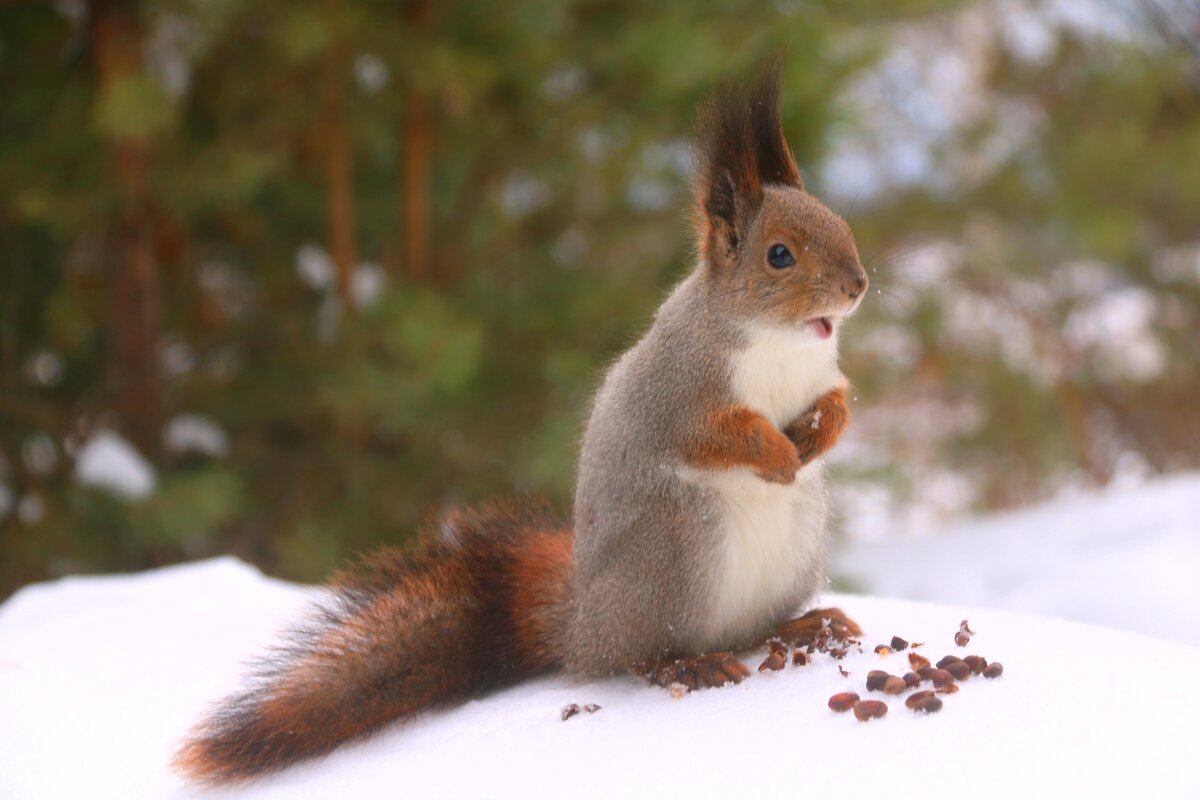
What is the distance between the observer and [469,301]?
12.9 feet

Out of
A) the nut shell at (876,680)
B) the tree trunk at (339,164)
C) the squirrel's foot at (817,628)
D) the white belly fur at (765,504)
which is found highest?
the tree trunk at (339,164)

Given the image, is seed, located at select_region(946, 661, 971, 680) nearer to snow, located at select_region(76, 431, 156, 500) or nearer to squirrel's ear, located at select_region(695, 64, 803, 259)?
squirrel's ear, located at select_region(695, 64, 803, 259)

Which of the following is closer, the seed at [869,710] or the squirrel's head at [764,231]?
the seed at [869,710]

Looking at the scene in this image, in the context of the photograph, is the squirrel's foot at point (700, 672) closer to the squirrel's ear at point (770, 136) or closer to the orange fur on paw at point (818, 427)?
the orange fur on paw at point (818, 427)

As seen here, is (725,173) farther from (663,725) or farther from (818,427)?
(663,725)

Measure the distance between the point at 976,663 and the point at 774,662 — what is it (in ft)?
0.88

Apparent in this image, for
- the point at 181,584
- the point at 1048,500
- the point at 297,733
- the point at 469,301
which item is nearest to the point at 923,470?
the point at 1048,500

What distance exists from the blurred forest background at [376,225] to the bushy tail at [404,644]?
1507 mm

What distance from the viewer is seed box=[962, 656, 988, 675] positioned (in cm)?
146

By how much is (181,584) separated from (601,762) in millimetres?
1523

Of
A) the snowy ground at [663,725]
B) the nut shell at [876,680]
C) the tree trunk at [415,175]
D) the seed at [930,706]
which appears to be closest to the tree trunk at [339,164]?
the tree trunk at [415,175]

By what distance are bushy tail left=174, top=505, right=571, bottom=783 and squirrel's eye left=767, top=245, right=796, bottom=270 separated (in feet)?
1.84

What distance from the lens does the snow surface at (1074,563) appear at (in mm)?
2951

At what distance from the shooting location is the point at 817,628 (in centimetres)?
171
